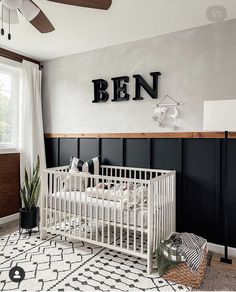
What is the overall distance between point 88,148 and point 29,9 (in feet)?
7.02

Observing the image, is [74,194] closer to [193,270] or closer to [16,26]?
[193,270]

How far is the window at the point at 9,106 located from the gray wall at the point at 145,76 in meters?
0.51

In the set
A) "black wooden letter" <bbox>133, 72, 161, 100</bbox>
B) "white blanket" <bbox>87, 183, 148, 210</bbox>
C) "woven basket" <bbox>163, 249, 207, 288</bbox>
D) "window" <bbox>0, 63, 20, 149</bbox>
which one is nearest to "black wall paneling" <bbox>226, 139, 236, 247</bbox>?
"woven basket" <bbox>163, 249, 207, 288</bbox>

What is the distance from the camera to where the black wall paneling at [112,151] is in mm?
3410

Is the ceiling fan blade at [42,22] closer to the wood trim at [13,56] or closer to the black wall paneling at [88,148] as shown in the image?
the wood trim at [13,56]

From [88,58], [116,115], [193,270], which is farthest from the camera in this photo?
[88,58]

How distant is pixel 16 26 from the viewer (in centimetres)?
284

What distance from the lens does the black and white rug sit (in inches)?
81.4

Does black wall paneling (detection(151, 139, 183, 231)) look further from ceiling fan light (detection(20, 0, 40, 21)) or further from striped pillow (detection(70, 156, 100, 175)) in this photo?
ceiling fan light (detection(20, 0, 40, 21))

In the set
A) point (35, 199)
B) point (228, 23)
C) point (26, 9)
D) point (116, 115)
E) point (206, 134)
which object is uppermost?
point (228, 23)

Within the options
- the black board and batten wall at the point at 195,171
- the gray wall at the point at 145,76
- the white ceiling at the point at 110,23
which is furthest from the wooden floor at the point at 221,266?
the white ceiling at the point at 110,23

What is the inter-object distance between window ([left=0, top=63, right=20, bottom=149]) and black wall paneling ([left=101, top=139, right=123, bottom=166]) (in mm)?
1431

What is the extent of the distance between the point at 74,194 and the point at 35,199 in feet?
A: 2.45

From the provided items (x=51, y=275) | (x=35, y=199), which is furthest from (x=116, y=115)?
(x=51, y=275)
